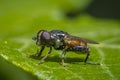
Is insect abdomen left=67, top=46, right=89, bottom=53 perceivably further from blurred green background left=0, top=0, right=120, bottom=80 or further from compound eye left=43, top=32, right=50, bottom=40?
compound eye left=43, top=32, right=50, bottom=40

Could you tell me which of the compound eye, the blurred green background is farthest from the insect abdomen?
the compound eye

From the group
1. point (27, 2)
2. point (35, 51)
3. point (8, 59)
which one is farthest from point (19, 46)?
point (27, 2)

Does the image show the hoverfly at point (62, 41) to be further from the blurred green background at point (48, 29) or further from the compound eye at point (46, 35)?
the blurred green background at point (48, 29)

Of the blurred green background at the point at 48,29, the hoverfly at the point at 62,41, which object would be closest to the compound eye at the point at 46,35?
the hoverfly at the point at 62,41

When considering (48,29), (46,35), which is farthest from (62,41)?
(48,29)

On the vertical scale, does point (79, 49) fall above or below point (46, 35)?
below

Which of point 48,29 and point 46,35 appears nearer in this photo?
point 46,35

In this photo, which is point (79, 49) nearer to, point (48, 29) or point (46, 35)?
point (46, 35)

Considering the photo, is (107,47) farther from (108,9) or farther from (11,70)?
(108,9)

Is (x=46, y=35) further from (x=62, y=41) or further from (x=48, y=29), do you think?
(x=48, y=29)
